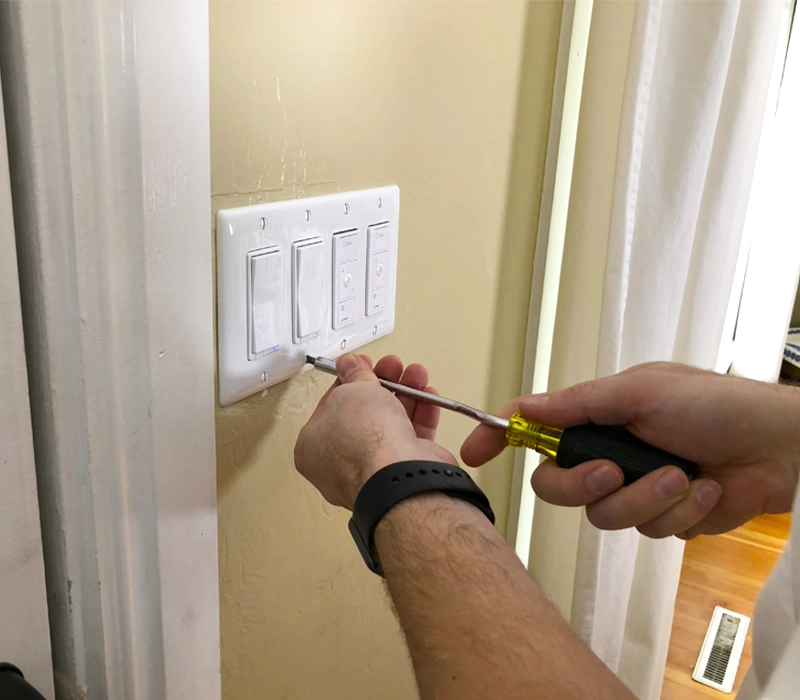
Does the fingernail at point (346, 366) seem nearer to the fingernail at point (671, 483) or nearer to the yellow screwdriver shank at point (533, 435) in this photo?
the yellow screwdriver shank at point (533, 435)

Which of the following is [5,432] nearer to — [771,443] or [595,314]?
[771,443]

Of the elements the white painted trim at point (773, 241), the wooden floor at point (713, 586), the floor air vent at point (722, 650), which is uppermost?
the white painted trim at point (773, 241)

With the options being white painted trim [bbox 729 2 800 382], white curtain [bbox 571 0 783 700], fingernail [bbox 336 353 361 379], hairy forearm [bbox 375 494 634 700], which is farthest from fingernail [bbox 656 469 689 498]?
white painted trim [bbox 729 2 800 382]

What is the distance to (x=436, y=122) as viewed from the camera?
60cm

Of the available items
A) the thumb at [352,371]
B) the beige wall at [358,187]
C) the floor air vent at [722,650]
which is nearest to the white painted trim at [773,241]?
the floor air vent at [722,650]

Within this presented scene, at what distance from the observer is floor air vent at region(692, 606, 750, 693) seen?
150 cm

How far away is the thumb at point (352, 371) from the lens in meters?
0.49

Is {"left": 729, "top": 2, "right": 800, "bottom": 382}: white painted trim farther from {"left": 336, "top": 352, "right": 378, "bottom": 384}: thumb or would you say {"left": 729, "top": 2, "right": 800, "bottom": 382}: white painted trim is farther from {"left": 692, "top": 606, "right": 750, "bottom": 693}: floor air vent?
{"left": 336, "top": 352, "right": 378, "bottom": 384}: thumb

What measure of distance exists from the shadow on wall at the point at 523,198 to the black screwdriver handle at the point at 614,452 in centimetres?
35

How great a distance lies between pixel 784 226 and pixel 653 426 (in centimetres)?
178

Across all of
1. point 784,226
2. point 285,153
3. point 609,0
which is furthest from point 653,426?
point 784,226

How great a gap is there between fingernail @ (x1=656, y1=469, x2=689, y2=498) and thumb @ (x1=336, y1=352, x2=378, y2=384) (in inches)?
7.9

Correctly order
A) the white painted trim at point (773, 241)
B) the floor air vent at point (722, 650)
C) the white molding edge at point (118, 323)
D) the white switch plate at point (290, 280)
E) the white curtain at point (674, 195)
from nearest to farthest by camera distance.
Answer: the white molding edge at point (118, 323) < the white switch plate at point (290, 280) < the white curtain at point (674, 195) < the floor air vent at point (722, 650) < the white painted trim at point (773, 241)

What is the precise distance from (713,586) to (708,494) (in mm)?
1548
